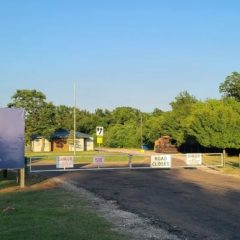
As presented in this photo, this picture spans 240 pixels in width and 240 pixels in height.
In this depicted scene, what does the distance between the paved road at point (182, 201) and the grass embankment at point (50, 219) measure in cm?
139

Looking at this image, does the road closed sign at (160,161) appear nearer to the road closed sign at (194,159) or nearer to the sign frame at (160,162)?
the sign frame at (160,162)

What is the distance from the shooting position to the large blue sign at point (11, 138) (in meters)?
22.9

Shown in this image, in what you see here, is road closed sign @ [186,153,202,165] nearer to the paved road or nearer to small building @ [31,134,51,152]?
the paved road

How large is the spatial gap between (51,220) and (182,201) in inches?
218

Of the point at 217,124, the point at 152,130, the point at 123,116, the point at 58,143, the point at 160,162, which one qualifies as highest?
the point at 123,116

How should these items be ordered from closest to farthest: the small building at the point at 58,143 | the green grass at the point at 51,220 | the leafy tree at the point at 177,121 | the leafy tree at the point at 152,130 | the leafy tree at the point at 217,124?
the green grass at the point at 51,220, the leafy tree at the point at 217,124, the leafy tree at the point at 177,121, the leafy tree at the point at 152,130, the small building at the point at 58,143

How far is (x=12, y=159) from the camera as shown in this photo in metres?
23.0

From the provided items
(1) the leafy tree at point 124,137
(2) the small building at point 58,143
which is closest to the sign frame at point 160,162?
(2) the small building at point 58,143

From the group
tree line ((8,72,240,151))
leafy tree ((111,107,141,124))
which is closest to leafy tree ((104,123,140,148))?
tree line ((8,72,240,151))

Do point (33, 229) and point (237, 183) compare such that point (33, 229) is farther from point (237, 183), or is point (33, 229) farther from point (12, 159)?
point (237, 183)

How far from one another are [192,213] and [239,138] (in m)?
45.2

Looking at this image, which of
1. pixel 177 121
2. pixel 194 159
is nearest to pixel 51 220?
pixel 194 159

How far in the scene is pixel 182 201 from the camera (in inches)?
663

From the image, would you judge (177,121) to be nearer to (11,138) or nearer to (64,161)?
(64,161)
